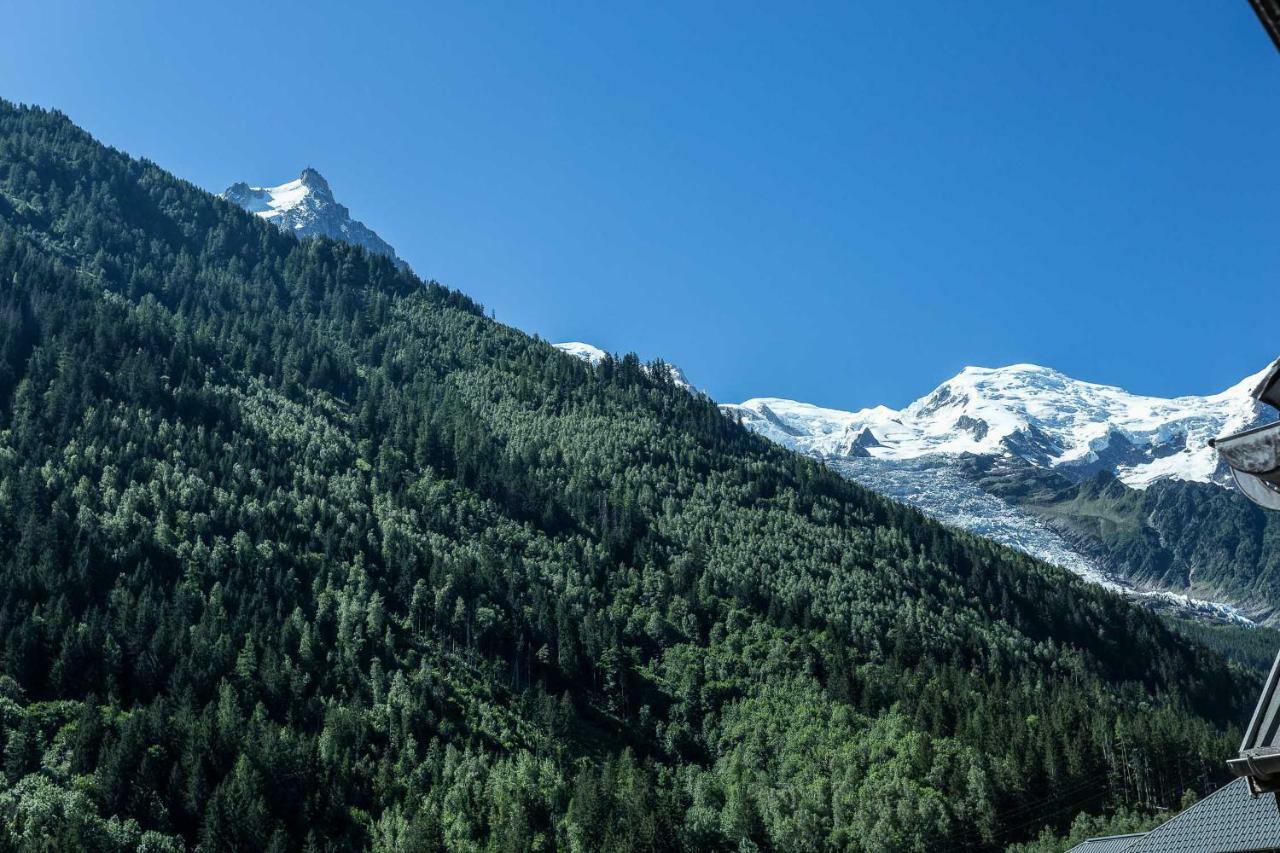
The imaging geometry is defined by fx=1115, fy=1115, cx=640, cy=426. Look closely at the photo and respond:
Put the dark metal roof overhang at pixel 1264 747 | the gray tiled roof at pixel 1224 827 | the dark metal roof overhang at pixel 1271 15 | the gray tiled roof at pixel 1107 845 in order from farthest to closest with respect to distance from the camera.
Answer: the gray tiled roof at pixel 1107 845, the gray tiled roof at pixel 1224 827, the dark metal roof overhang at pixel 1264 747, the dark metal roof overhang at pixel 1271 15

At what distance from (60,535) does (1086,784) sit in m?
153

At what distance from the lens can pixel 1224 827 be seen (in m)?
34.6

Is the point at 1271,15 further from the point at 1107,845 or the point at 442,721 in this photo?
the point at 442,721

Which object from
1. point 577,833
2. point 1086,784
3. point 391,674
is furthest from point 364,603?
point 1086,784

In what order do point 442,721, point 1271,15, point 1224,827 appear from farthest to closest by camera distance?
point 442,721, point 1224,827, point 1271,15

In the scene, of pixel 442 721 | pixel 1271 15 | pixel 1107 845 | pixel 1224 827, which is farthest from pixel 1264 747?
pixel 442 721

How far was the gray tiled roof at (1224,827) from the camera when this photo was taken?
32.3 meters

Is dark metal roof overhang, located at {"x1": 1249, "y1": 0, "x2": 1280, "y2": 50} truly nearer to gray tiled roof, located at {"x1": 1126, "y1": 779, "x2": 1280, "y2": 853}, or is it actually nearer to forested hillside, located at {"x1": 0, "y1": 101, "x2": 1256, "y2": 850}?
gray tiled roof, located at {"x1": 1126, "y1": 779, "x2": 1280, "y2": 853}

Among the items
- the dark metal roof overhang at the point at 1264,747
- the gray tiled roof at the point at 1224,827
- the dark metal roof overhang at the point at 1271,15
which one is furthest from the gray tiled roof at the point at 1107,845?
the dark metal roof overhang at the point at 1271,15

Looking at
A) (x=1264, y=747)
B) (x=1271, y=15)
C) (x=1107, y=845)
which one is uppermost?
(x=1271, y=15)

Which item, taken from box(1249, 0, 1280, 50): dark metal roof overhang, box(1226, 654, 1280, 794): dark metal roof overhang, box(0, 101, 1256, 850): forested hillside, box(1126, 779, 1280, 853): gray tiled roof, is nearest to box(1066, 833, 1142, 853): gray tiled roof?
box(1126, 779, 1280, 853): gray tiled roof

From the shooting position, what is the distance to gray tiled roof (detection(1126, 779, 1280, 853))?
106ft

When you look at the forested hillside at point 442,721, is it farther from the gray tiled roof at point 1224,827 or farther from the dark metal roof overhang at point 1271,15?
the dark metal roof overhang at point 1271,15

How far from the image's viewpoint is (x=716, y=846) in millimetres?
124312
